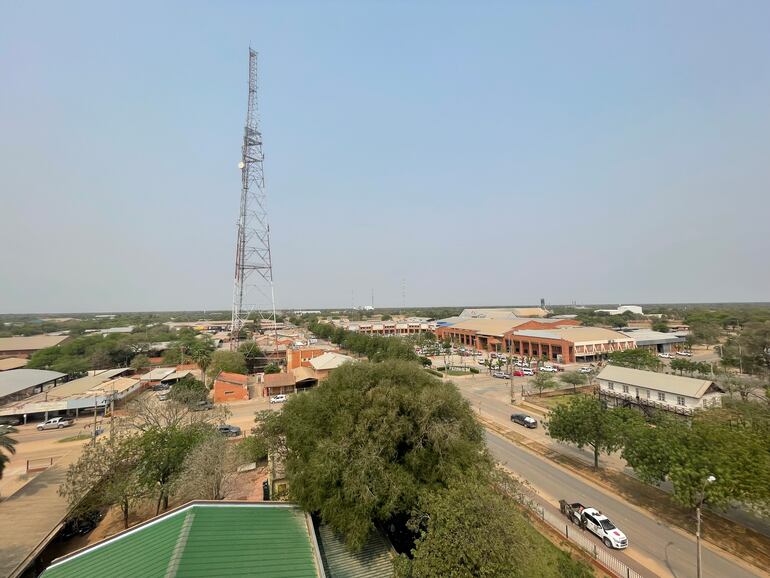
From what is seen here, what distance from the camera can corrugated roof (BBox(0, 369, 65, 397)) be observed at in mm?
43222

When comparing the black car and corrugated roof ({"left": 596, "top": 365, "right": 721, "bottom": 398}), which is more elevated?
corrugated roof ({"left": 596, "top": 365, "right": 721, "bottom": 398})

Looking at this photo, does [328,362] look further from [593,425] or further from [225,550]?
[225,550]

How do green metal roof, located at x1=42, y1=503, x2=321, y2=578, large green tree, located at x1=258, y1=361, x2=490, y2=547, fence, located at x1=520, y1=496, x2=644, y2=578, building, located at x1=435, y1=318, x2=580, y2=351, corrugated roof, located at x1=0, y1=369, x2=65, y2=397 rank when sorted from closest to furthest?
green metal roof, located at x1=42, y1=503, x2=321, y2=578 < large green tree, located at x1=258, y1=361, x2=490, y2=547 < fence, located at x1=520, y1=496, x2=644, y2=578 < corrugated roof, located at x1=0, y1=369, x2=65, y2=397 < building, located at x1=435, y1=318, x2=580, y2=351

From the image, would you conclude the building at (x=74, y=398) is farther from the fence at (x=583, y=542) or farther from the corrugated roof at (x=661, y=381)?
the corrugated roof at (x=661, y=381)

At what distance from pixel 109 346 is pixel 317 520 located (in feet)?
237

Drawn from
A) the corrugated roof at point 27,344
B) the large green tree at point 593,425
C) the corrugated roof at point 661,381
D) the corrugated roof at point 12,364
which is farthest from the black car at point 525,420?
the corrugated roof at point 27,344

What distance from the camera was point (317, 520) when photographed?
1499 cm

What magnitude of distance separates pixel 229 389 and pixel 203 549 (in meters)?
37.0

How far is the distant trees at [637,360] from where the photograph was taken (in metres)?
45.2

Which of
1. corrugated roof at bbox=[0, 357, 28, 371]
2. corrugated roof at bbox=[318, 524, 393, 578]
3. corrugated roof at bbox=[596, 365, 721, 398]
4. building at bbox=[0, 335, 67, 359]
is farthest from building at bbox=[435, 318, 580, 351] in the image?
building at bbox=[0, 335, 67, 359]

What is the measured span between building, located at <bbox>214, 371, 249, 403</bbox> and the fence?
37.8 metres

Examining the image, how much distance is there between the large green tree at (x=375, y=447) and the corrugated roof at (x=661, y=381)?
83.9ft

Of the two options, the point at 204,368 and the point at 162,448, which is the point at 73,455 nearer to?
the point at 162,448

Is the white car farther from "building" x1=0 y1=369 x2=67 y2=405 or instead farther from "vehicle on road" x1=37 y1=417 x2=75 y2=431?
"building" x1=0 y1=369 x2=67 y2=405
